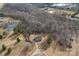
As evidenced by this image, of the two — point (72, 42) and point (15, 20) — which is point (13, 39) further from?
point (72, 42)

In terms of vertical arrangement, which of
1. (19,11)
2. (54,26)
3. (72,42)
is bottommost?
(72,42)

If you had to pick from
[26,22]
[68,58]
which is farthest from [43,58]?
[26,22]

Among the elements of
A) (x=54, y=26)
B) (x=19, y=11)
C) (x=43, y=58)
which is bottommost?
(x=43, y=58)

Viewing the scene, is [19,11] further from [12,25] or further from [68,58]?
[68,58]

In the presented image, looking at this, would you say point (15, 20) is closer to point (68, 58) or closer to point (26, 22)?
point (26, 22)

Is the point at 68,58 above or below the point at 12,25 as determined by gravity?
below

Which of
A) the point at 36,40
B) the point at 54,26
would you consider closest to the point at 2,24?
the point at 36,40

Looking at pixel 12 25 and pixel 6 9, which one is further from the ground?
pixel 6 9

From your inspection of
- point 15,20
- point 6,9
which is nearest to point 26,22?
point 15,20
